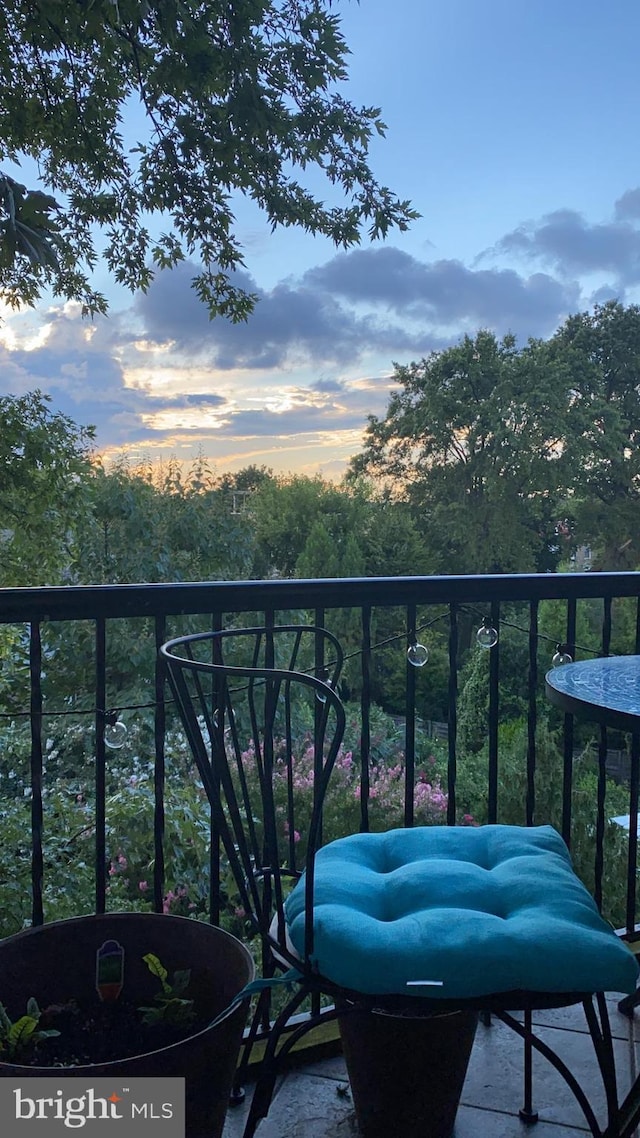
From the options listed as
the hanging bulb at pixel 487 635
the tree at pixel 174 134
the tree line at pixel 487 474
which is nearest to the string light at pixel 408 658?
the hanging bulb at pixel 487 635

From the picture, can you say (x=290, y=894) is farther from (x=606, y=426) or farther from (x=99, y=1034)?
(x=606, y=426)

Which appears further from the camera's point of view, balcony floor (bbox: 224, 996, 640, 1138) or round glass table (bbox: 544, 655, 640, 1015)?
balcony floor (bbox: 224, 996, 640, 1138)

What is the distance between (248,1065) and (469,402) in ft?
56.3

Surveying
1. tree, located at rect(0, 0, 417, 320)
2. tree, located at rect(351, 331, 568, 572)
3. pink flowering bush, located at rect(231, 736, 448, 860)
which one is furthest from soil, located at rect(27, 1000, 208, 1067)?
tree, located at rect(351, 331, 568, 572)

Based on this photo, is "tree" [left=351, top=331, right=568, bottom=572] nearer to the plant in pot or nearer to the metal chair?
the metal chair

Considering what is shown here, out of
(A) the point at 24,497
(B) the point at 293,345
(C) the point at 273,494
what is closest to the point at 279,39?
(A) the point at 24,497

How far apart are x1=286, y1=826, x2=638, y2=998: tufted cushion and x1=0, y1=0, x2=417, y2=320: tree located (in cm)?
285

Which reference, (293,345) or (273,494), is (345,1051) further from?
(273,494)

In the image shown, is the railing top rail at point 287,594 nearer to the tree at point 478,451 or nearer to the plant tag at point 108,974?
the plant tag at point 108,974

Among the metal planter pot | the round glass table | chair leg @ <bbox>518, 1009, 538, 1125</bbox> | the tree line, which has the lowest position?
chair leg @ <bbox>518, 1009, 538, 1125</bbox>

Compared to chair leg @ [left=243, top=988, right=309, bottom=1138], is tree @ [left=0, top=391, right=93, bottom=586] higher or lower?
higher

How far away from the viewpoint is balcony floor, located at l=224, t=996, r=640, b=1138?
1.38m

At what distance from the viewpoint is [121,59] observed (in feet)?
11.9

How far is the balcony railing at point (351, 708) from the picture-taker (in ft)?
4.73
